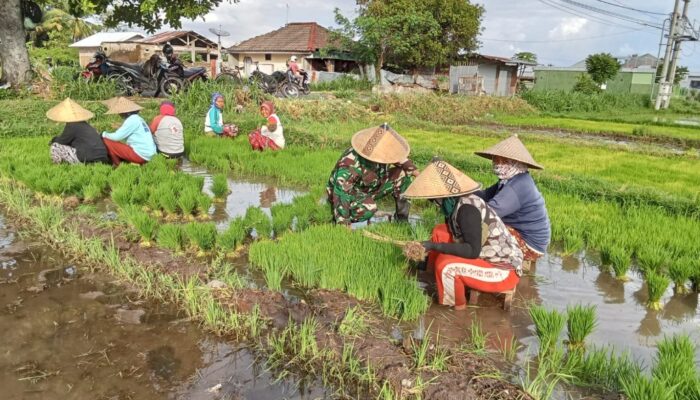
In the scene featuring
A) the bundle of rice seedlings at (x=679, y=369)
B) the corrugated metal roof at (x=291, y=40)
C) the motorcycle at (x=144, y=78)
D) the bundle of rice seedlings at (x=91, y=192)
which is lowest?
the bundle of rice seedlings at (x=91, y=192)

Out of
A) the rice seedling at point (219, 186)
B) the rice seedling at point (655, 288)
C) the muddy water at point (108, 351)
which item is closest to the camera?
the muddy water at point (108, 351)

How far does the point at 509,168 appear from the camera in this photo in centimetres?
342

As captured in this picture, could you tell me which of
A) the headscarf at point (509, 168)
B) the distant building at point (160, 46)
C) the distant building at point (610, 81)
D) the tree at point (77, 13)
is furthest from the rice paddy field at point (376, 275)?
the distant building at point (610, 81)

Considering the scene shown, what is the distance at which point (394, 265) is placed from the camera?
3439 mm

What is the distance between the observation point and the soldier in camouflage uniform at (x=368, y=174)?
4.03m

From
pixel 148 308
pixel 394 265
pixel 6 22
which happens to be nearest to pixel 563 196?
pixel 394 265

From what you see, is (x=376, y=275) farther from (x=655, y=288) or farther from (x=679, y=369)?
(x=655, y=288)

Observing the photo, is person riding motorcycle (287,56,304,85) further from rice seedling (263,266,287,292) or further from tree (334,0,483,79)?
rice seedling (263,266,287,292)

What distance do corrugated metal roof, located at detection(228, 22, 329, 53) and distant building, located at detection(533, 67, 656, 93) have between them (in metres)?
13.7

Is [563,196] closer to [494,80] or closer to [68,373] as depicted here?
[68,373]

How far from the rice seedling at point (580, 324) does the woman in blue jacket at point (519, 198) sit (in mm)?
879

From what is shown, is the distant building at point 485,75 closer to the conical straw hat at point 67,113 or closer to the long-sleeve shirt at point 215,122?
the long-sleeve shirt at point 215,122

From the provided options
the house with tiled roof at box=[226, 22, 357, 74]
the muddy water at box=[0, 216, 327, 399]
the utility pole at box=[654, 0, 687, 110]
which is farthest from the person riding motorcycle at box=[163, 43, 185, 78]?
the utility pole at box=[654, 0, 687, 110]

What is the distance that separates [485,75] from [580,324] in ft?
83.9
